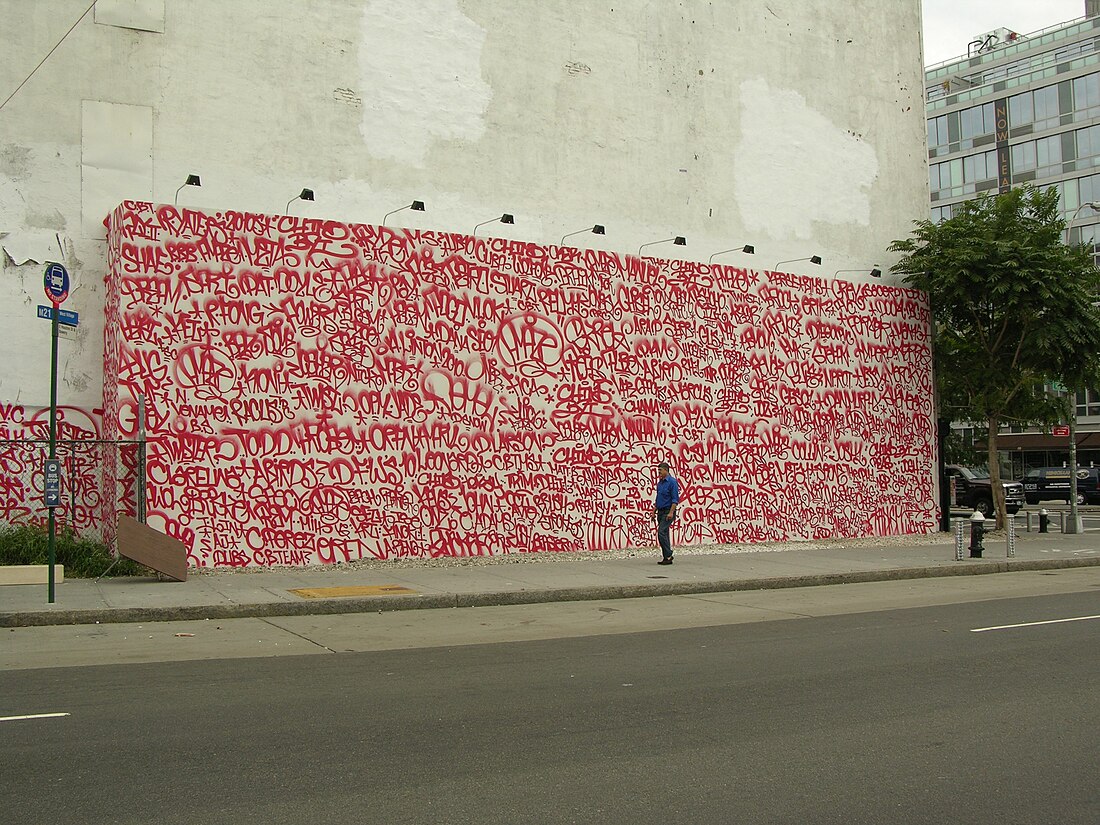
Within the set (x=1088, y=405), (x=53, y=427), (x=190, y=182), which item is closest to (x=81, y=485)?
(x=53, y=427)

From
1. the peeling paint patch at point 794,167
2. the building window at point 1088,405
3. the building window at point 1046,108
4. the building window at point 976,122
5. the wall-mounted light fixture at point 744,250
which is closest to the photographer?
the wall-mounted light fixture at point 744,250

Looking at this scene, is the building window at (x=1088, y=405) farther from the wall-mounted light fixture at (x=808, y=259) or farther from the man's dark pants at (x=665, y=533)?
the man's dark pants at (x=665, y=533)

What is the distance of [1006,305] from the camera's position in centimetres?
2247

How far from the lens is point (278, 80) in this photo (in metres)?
17.8

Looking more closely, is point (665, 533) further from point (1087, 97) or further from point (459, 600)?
point (1087, 97)

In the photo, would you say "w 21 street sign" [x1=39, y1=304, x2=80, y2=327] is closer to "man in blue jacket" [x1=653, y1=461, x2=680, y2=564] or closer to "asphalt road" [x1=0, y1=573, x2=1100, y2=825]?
"asphalt road" [x1=0, y1=573, x2=1100, y2=825]

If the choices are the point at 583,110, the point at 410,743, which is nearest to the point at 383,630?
the point at 410,743

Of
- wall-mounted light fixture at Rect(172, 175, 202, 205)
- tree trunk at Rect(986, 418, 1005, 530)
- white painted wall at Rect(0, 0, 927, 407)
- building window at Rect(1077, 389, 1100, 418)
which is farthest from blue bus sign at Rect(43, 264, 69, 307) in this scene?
building window at Rect(1077, 389, 1100, 418)

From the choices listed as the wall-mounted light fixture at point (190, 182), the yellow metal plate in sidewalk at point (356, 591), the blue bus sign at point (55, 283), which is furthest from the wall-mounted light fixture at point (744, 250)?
the blue bus sign at point (55, 283)

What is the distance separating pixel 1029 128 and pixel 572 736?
186ft

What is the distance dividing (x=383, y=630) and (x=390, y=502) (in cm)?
588

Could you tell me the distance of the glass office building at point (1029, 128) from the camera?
5225 centimetres

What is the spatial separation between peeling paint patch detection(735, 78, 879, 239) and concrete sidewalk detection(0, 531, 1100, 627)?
7190mm

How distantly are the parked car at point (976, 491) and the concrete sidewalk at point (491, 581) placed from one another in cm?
1329
